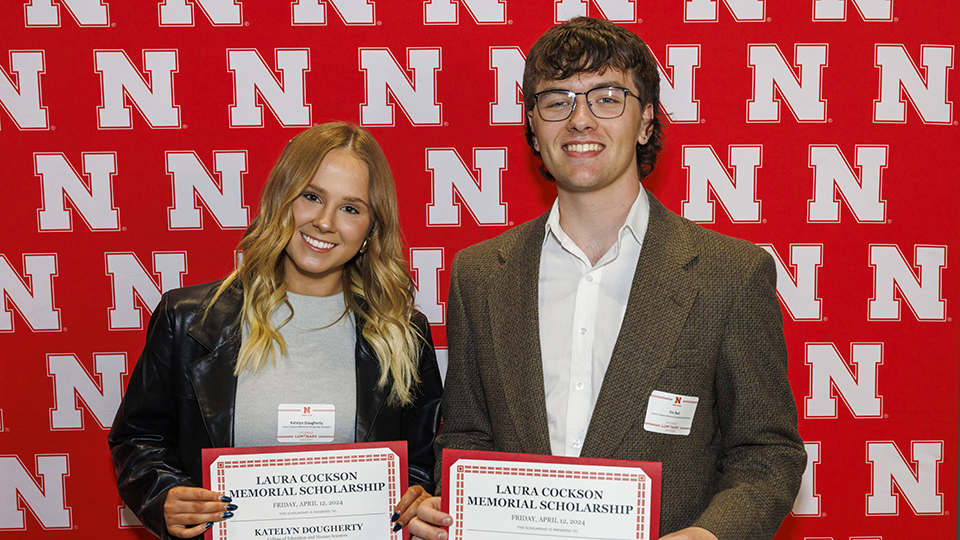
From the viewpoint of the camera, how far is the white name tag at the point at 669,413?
5.95 ft

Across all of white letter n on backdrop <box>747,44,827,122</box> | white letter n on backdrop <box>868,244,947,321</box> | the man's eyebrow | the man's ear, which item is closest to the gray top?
the man's eyebrow

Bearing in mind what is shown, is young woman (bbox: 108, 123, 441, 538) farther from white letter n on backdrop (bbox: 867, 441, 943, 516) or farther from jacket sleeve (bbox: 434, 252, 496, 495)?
white letter n on backdrop (bbox: 867, 441, 943, 516)

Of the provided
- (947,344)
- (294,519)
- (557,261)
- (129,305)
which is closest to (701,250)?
(557,261)

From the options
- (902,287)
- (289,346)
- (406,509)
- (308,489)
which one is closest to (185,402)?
(289,346)

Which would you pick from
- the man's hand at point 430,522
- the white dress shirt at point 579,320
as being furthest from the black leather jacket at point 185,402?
the white dress shirt at point 579,320

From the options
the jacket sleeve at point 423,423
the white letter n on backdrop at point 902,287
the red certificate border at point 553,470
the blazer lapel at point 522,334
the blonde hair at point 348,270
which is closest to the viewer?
the red certificate border at point 553,470

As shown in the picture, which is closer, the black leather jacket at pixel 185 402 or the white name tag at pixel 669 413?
the white name tag at pixel 669 413

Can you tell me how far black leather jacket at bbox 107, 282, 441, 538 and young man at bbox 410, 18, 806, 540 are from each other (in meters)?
0.28

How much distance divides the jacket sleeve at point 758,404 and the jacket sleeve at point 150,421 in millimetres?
1667

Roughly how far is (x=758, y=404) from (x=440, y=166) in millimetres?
1640

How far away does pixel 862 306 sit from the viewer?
293 cm

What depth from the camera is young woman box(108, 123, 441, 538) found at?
7.10ft

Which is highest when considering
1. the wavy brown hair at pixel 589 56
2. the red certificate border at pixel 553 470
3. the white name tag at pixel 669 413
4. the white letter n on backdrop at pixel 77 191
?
the wavy brown hair at pixel 589 56

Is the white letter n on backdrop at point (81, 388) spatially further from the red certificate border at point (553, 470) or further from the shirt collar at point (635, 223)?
the shirt collar at point (635, 223)
